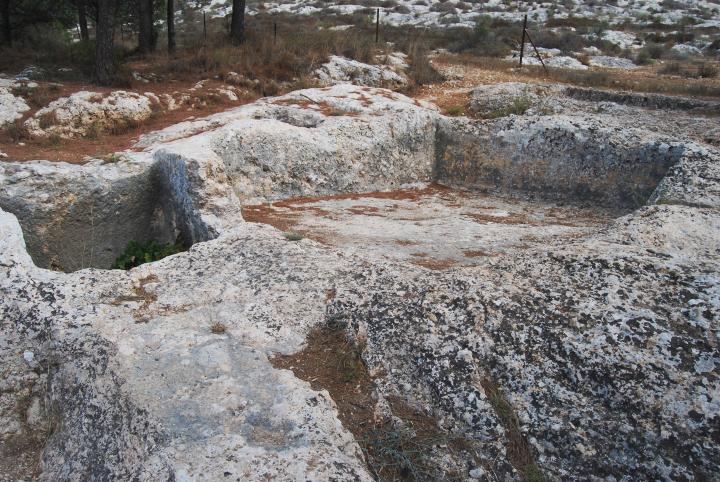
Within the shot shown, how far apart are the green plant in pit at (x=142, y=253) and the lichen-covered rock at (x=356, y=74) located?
862 centimetres

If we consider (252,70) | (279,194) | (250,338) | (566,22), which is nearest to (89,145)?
(279,194)

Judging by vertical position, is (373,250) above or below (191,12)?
below

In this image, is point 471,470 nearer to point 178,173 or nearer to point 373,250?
point 373,250

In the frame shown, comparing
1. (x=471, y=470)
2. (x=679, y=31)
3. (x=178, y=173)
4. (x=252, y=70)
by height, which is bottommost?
(x=471, y=470)

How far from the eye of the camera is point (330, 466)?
2.69 metres

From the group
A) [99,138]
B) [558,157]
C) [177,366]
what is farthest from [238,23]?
[177,366]

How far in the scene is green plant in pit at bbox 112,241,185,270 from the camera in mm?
6379

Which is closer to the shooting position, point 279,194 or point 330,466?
point 330,466

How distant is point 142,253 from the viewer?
260 inches

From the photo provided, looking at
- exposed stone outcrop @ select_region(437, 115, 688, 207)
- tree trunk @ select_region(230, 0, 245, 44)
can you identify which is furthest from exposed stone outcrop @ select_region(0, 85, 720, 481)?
tree trunk @ select_region(230, 0, 245, 44)

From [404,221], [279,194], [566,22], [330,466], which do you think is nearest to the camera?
[330,466]

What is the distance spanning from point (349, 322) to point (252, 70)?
11419 millimetres

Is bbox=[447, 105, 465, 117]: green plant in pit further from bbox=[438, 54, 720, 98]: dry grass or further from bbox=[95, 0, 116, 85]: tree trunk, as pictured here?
bbox=[95, 0, 116, 85]: tree trunk

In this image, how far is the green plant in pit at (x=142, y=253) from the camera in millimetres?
6379
